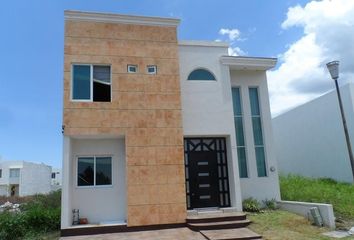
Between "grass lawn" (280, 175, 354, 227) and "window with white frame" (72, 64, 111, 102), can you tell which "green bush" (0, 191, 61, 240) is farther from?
"grass lawn" (280, 175, 354, 227)

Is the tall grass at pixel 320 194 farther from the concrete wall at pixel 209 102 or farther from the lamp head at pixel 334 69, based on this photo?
the lamp head at pixel 334 69

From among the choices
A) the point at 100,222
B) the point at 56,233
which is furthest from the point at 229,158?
the point at 56,233

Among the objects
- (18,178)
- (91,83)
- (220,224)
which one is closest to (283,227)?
(220,224)

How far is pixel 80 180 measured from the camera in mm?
11297

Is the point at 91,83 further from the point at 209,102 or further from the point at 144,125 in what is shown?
the point at 209,102

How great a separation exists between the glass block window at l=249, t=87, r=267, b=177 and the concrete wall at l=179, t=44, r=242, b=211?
6.07ft

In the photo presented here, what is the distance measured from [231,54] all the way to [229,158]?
175 inches

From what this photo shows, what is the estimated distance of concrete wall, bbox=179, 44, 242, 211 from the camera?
12.1 meters

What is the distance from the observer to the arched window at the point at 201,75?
1268cm

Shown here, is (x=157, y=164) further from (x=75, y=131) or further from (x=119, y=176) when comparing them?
(x=75, y=131)

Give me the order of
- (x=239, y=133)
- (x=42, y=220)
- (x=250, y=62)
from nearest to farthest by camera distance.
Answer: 1. (x=42, y=220)
2. (x=250, y=62)
3. (x=239, y=133)

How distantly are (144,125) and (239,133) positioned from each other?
15.1ft

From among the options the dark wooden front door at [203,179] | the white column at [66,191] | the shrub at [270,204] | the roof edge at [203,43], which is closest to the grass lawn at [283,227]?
the shrub at [270,204]

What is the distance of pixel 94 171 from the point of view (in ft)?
37.5
